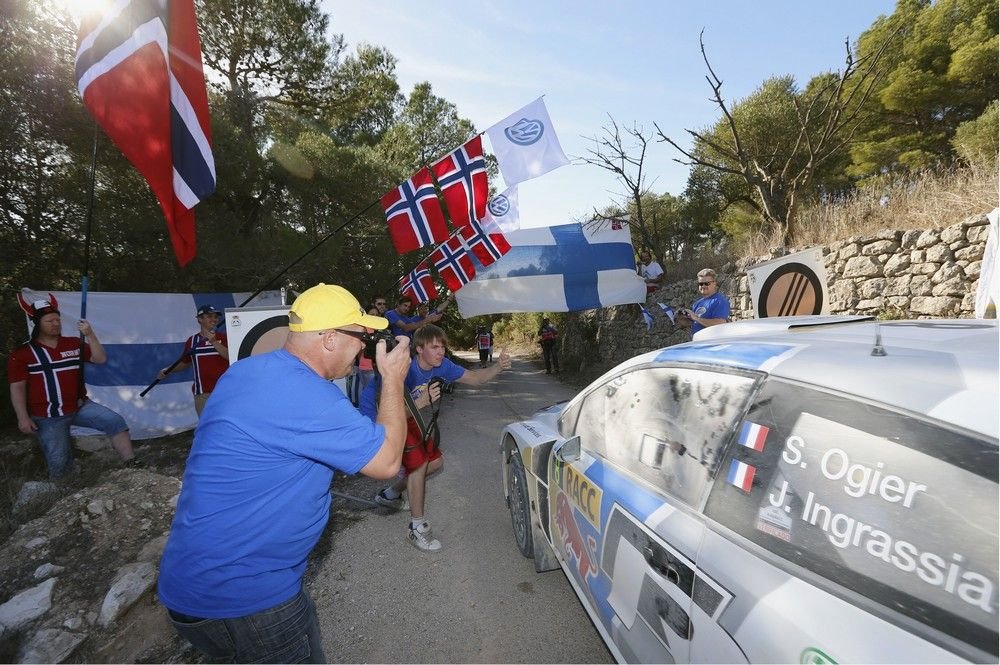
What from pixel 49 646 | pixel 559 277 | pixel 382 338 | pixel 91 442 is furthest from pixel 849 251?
pixel 91 442

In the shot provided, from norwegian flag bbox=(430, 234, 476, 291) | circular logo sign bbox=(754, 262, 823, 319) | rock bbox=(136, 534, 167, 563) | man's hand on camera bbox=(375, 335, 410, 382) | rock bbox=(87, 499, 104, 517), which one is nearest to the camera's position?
man's hand on camera bbox=(375, 335, 410, 382)

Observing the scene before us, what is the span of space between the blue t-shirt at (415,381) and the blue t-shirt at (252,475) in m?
2.06

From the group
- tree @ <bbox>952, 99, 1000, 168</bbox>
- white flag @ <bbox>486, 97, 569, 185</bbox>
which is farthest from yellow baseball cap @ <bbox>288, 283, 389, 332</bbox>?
tree @ <bbox>952, 99, 1000, 168</bbox>

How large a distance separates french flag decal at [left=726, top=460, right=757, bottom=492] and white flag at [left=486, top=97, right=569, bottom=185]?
675 cm

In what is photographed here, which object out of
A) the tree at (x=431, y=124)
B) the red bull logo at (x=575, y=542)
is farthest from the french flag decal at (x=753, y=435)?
the tree at (x=431, y=124)

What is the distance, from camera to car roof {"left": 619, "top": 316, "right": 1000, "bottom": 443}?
3.33 feet

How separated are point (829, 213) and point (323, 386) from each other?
364 inches

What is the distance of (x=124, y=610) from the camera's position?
2.71 metres

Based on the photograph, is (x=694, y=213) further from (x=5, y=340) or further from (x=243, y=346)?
(x=5, y=340)

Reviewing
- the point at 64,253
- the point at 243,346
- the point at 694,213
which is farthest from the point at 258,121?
the point at 694,213

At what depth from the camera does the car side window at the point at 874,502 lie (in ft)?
3.03

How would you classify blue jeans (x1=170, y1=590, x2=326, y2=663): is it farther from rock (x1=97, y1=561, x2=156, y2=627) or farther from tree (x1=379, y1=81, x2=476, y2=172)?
tree (x1=379, y1=81, x2=476, y2=172)

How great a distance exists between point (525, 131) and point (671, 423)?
6736mm

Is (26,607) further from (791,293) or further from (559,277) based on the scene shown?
(559,277)
